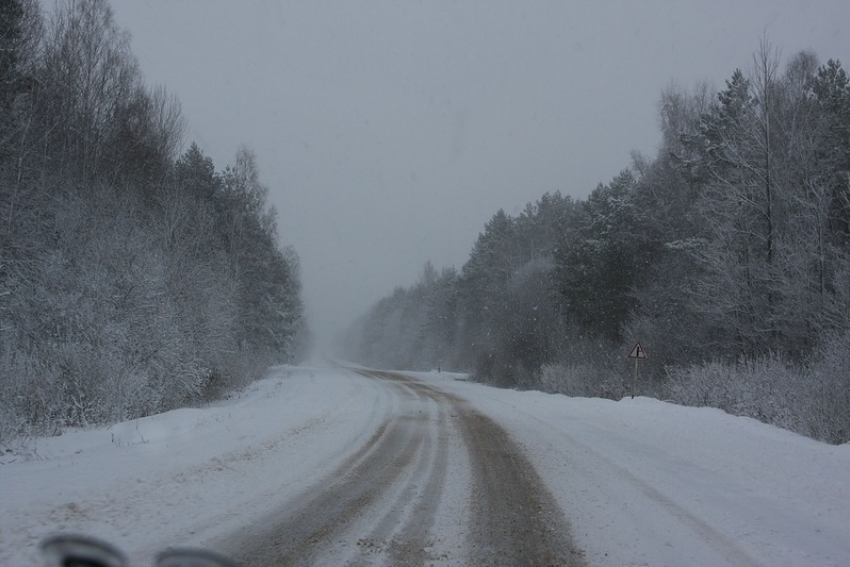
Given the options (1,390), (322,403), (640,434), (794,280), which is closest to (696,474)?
(640,434)

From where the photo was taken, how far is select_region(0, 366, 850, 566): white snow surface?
4.35 metres

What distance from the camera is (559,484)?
6.47 meters

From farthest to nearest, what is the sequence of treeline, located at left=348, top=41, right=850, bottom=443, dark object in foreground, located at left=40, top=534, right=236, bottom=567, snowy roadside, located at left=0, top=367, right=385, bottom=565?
treeline, located at left=348, top=41, right=850, bottom=443, snowy roadside, located at left=0, top=367, right=385, bottom=565, dark object in foreground, located at left=40, top=534, right=236, bottom=567

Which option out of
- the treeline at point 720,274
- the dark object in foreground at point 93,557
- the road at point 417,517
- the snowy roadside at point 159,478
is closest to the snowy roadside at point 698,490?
the road at point 417,517

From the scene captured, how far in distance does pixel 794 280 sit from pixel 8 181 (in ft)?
81.8

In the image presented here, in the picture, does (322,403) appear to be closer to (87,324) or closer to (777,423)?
(87,324)

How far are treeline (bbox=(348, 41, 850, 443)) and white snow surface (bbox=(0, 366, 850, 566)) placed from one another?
2890 mm

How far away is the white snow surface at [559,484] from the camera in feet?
14.3

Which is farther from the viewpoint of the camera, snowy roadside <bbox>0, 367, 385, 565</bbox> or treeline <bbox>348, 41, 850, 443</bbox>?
treeline <bbox>348, 41, 850, 443</bbox>

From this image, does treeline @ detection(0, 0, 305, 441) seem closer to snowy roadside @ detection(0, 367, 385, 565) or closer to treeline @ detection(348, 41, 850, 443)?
snowy roadside @ detection(0, 367, 385, 565)

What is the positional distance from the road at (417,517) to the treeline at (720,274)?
22.8 ft

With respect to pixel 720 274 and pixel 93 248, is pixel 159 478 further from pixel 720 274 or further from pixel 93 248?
pixel 720 274

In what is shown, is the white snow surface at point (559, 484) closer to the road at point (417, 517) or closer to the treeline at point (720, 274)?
the road at point (417, 517)

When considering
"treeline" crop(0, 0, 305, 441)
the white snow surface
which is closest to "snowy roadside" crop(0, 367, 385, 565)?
the white snow surface
